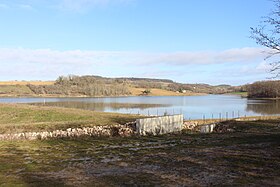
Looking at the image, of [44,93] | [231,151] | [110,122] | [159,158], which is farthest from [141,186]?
[44,93]

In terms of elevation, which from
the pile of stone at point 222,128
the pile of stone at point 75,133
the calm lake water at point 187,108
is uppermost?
the pile of stone at point 75,133

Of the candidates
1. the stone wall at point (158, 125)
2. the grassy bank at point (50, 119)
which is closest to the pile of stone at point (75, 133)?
the stone wall at point (158, 125)

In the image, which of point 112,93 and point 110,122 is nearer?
point 110,122

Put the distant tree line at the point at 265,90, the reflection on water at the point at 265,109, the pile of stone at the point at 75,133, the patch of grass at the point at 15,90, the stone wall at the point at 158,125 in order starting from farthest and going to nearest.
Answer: the patch of grass at the point at 15,90
the distant tree line at the point at 265,90
the reflection on water at the point at 265,109
the stone wall at the point at 158,125
the pile of stone at the point at 75,133

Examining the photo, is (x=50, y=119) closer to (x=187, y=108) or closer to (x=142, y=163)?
(x=142, y=163)

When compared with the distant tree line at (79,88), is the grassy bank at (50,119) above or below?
below

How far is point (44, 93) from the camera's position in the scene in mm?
144250

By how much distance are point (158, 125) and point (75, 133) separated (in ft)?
19.8

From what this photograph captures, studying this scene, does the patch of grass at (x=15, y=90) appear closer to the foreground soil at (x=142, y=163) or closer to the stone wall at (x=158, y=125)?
the stone wall at (x=158, y=125)

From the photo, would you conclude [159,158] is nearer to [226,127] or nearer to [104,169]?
[104,169]

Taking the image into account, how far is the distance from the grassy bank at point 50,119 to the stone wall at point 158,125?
163 inches

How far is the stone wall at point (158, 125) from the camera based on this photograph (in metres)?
20.6

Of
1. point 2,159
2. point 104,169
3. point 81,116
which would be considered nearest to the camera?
point 104,169

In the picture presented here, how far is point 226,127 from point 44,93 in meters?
130
